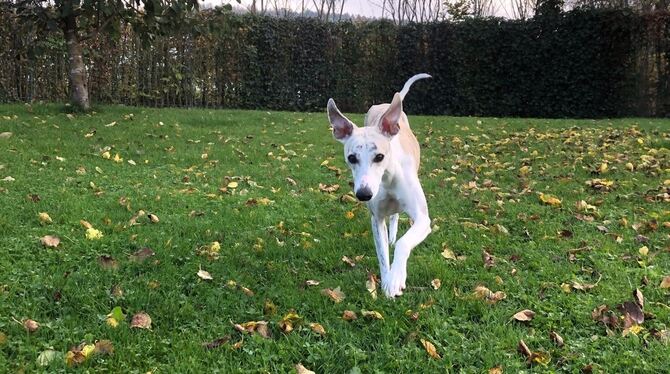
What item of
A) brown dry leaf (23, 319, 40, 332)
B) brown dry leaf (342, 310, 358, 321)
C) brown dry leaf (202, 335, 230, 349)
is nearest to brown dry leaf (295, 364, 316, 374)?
brown dry leaf (202, 335, 230, 349)

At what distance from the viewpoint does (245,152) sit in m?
9.00

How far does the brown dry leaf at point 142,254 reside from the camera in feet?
13.8

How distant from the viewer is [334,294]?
3.72 m

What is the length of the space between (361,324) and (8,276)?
2321 millimetres

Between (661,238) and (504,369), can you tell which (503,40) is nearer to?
(661,238)

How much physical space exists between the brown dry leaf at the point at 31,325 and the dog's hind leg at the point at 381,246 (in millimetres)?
2089

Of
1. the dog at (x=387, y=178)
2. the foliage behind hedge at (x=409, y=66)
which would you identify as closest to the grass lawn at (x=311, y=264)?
the dog at (x=387, y=178)

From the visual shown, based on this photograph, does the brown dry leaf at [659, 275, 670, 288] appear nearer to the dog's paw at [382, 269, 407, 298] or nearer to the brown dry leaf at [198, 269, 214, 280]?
the dog's paw at [382, 269, 407, 298]

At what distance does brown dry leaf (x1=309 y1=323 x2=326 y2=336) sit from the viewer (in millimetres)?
3223

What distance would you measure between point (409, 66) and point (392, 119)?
561 inches

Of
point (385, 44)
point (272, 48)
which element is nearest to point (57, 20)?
point (272, 48)

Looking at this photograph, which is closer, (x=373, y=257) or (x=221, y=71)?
(x=373, y=257)

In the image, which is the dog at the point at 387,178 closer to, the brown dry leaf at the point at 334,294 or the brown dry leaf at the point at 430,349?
the brown dry leaf at the point at 334,294

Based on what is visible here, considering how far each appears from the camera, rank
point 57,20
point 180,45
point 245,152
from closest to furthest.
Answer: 1. point 245,152
2. point 57,20
3. point 180,45
